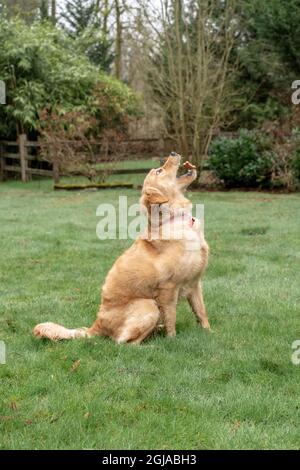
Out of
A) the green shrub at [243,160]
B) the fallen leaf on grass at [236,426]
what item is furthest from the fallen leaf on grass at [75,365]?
the green shrub at [243,160]

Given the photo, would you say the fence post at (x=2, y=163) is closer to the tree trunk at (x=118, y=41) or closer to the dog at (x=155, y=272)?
the tree trunk at (x=118, y=41)

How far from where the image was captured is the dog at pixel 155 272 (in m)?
4.78

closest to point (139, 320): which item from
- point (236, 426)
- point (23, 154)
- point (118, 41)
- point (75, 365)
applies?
point (75, 365)

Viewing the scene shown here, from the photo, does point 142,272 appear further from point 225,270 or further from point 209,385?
point 225,270

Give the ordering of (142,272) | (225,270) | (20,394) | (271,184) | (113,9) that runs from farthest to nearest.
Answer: (113,9) → (271,184) → (225,270) → (142,272) → (20,394)

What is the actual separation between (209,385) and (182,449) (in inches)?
33.8

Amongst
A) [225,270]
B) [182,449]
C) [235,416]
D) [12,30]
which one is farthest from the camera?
[12,30]

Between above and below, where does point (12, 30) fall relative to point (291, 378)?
above

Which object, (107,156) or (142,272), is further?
(107,156)

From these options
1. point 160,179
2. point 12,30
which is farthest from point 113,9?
point 160,179

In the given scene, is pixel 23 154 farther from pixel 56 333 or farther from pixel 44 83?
pixel 56 333

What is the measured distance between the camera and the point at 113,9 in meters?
30.0

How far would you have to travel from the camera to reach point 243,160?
16.6 meters

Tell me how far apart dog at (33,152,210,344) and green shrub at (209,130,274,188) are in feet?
38.3
